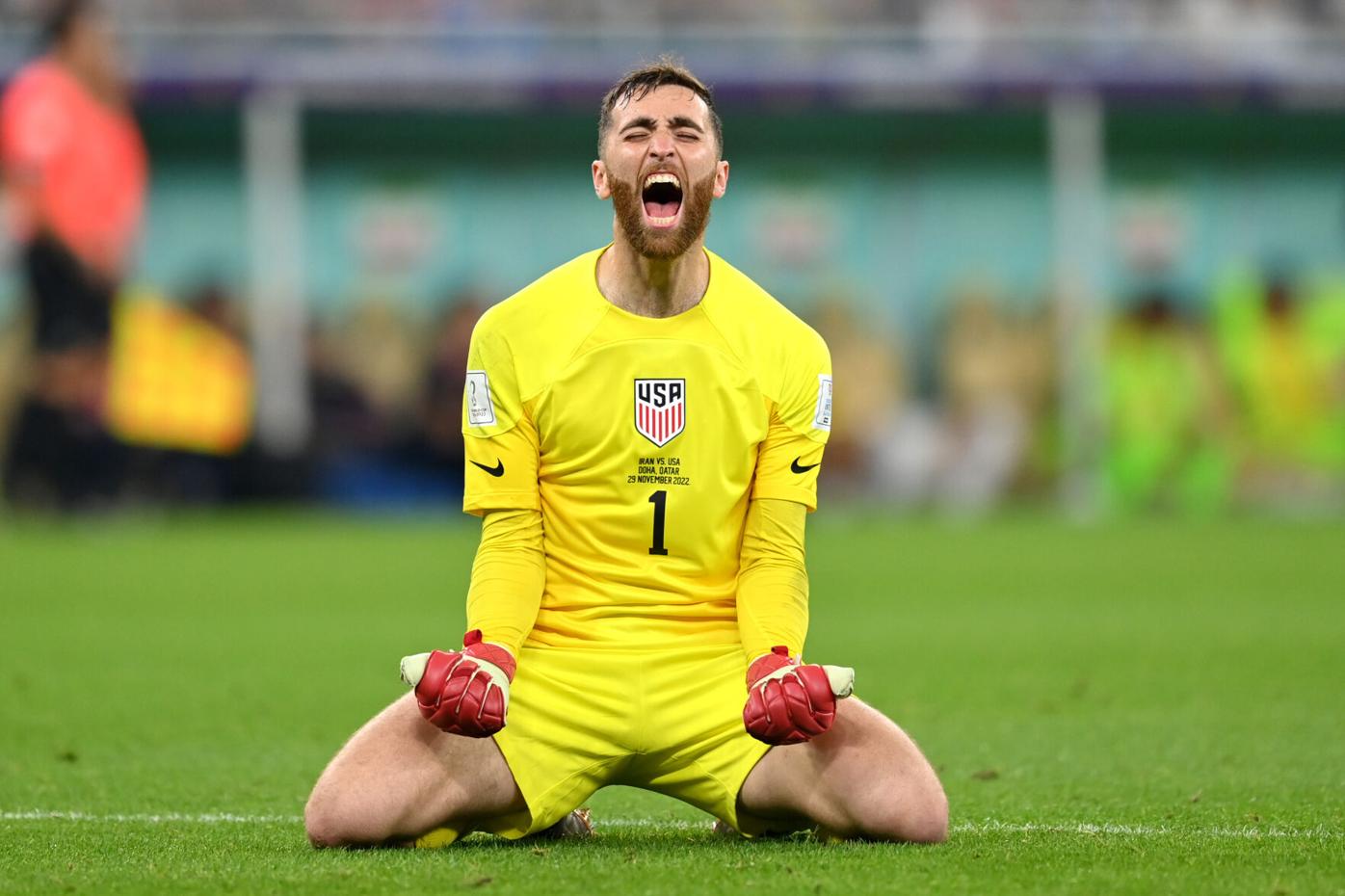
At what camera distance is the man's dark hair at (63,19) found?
67.8 ft

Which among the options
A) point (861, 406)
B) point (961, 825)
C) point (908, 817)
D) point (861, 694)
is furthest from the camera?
point (861, 406)

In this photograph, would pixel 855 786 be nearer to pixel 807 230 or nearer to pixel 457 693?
pixel 457 693

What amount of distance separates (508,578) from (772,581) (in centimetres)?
64

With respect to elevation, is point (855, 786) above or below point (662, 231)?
below

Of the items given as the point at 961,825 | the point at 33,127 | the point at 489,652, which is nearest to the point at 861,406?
the point at 33,127

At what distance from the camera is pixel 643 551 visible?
5285 millimetres

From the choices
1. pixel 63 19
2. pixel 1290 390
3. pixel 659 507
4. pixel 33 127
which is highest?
pixel 63 19

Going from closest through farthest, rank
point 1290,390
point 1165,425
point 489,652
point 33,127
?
point 489,652, point 33,127, point 1165,425, point 1290,390

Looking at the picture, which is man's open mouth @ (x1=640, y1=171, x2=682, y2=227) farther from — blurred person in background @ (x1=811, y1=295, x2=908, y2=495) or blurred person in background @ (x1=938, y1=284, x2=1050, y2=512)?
blurred person in background @ (x1=938, y1=284, x2=1050, y2=512)

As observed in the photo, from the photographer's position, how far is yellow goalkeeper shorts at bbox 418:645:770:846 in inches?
201

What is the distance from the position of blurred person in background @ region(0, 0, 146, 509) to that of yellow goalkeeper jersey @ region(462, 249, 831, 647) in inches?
637

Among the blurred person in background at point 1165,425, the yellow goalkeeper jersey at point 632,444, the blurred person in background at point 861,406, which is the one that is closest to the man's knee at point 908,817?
the yellow goalkeeper jersey at point 632,444

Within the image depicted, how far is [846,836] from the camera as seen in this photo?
5152 millimetres

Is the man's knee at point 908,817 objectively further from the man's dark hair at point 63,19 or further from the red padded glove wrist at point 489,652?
the man's dark hair at point 63,19
